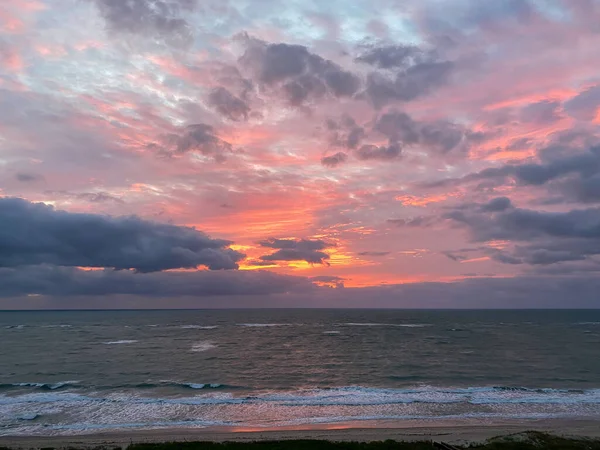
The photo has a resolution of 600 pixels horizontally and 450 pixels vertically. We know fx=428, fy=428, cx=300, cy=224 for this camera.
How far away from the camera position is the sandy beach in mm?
25953

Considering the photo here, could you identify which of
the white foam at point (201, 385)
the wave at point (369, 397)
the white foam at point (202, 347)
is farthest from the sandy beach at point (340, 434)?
the white foam at point (202, 347)

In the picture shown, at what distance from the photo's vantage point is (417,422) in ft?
99.7

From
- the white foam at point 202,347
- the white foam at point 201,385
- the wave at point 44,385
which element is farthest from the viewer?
the white foam at point 202,347

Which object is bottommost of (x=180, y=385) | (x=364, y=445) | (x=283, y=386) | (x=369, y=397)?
(x=180, y=385)

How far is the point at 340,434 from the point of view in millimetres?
27406

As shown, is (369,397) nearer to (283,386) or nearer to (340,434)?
(283,386)

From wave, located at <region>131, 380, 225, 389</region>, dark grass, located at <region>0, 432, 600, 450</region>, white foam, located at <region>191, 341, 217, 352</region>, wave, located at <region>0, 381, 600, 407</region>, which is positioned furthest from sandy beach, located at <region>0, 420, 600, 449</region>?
white foam, located at <region>191, 341, 217, 352</region>

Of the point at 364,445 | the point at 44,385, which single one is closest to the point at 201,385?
the point at 44,385

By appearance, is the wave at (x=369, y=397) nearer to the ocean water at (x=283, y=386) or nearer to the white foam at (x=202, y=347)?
the ocean water at (x=283, y=386)

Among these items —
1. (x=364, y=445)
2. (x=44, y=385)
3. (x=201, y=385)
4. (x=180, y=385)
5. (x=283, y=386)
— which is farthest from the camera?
(x=44, y=385)

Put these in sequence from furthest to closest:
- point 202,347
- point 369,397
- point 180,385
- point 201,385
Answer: point 202,347, point 180,385, point 201,385, point 369,397

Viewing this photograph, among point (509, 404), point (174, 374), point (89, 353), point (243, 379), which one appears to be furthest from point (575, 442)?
point (89, 353)

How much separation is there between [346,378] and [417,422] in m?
17.5

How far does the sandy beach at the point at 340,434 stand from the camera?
1022 inches
